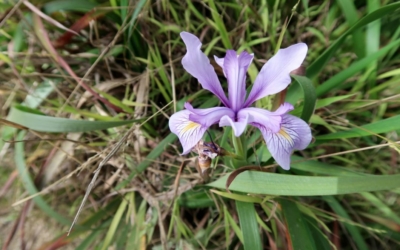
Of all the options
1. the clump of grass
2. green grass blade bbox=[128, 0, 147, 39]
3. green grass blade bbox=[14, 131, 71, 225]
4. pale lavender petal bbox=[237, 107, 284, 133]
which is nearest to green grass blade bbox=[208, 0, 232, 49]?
the clump of grass

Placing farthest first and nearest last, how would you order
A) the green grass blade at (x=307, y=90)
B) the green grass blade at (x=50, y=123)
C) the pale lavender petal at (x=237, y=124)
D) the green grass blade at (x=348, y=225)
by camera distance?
the green grass blade at (x=348, y=225) → the green grass blade at (x=50, y=123) → the green grass blade at (x=307, y=90) → the pale lavender petal at (x=237, y=124)

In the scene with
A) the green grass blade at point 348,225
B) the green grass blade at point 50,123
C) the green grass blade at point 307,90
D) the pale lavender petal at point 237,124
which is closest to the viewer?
the pale lavender petal at point 237,124

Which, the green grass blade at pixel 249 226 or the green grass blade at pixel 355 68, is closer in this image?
the green grass blade at pixel 249 226

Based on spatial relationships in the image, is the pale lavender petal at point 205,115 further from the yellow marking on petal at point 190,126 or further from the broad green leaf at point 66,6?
the broad green leaf at point 66,6

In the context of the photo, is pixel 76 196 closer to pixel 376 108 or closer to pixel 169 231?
pixel 169 231

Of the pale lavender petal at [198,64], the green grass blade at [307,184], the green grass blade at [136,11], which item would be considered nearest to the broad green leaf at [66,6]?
the green grass blade at [136,11]

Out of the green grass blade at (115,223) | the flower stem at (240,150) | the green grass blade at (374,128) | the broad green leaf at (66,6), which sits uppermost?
the broad green leaf at (66,6)

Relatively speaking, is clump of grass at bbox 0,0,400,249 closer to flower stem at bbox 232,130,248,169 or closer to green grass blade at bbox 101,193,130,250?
green grass blade at bbox 101,193,130,250
